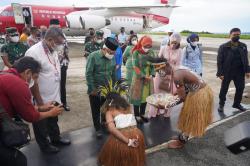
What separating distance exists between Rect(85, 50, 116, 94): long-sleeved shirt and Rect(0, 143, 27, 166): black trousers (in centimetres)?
199

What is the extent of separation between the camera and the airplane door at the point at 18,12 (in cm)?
1850

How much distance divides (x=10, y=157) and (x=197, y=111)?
2688mm

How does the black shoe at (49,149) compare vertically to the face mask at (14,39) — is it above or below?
below

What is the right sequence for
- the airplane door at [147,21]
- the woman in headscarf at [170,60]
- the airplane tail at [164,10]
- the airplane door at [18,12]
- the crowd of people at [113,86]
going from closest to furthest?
the crowd of people at [113,86] < the woman in headscarf at [170,60] < the airplane door at [18,12] < the airplane door at [147,21] < the airplane tail at [164,10]

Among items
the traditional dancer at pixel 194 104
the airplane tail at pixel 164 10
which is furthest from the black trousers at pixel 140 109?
the airplane tail at pixel 164 10

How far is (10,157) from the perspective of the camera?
96.0 inches

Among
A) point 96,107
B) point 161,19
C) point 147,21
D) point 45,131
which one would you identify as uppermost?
point 161,19

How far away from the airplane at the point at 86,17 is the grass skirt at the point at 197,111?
1714 centimetres

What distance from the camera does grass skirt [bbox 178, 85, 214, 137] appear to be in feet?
13.1

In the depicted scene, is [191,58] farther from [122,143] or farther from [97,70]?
[122,143]

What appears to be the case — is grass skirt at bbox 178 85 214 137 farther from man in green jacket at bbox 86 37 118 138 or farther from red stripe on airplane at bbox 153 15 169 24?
red stripe on airplane at bbox 153 15 169 24

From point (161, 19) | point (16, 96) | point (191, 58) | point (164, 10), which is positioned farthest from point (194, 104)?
point (164, 10)

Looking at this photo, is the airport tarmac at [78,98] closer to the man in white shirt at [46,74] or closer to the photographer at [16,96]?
the man in white shirt at [46,74]

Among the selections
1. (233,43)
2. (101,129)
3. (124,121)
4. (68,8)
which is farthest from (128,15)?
(124,121)
